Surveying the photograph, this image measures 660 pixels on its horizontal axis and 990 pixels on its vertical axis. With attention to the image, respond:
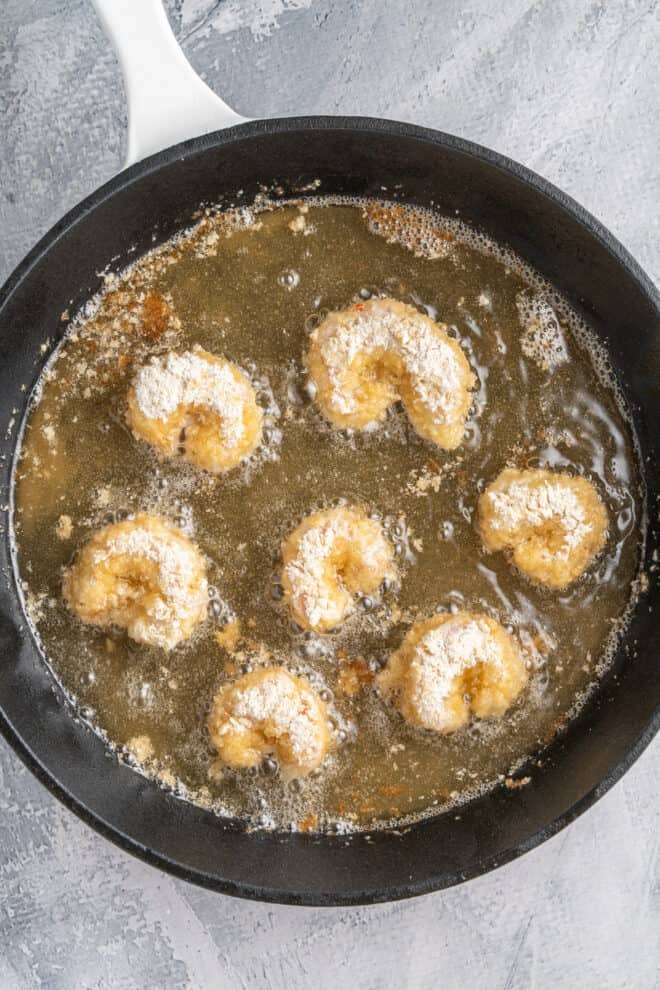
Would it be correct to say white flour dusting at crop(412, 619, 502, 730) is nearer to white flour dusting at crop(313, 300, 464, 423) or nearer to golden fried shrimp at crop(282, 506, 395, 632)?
golden fried shrimp at crop(282, 506, 395, 632)

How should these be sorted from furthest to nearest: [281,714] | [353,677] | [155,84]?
[353,677] < [281,714] < [155,84]

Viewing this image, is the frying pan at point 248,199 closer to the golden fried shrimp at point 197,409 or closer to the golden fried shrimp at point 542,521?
the golden fried shrimp at point 542,521

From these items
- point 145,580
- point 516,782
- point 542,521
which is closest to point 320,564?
point 145,580

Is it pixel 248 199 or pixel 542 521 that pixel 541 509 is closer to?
pixel 542 521

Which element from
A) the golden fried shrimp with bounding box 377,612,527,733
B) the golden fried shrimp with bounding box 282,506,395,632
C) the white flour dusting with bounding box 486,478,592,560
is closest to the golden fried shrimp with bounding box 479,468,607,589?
the white flour dusting with bounding box 486,478,592,560

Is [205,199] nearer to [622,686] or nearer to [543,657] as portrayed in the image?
[543,657]
